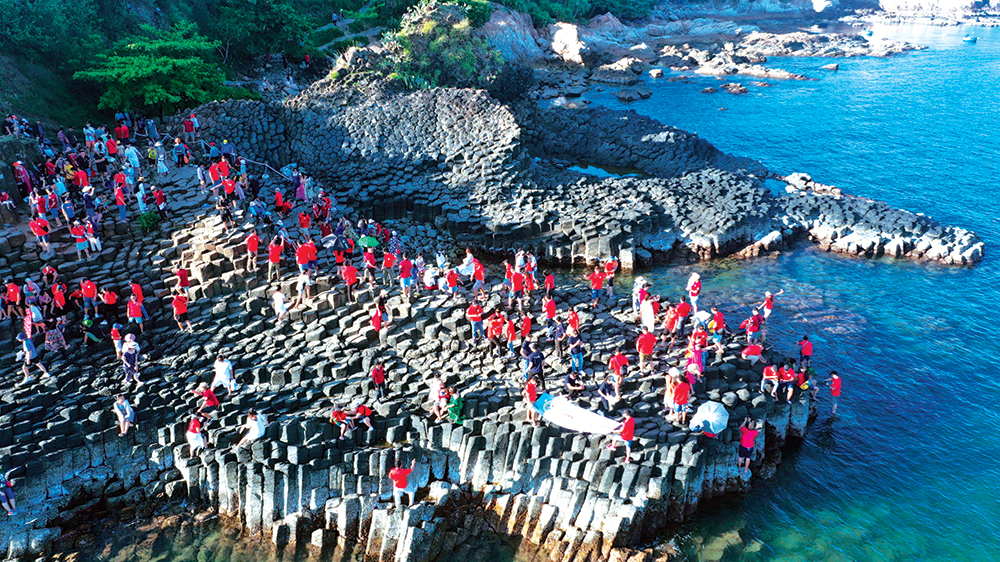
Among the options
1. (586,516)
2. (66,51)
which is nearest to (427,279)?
(586,516)

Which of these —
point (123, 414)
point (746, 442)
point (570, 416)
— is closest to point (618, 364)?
point (570, 416)

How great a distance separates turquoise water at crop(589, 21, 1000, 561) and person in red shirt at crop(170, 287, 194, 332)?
19731mm

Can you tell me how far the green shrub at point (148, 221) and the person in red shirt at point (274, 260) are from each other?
6.33 meters

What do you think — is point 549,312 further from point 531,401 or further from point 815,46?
Result: point 815,46

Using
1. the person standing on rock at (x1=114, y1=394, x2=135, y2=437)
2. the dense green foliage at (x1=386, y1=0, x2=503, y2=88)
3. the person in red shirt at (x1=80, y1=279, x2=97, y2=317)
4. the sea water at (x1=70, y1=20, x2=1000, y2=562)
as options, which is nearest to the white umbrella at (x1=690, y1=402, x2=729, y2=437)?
the sea water at (x1=70, y1=20, x2=1000, y2=562)

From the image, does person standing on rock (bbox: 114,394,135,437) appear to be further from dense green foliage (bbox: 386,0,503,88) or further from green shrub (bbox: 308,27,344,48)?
green shrub (bbox: 308,27,344,48)

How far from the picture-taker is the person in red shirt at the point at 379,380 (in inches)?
924

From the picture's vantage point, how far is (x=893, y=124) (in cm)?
6531

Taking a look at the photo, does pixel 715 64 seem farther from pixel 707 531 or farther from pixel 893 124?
pixel 707 531

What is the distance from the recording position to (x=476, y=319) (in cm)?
2541

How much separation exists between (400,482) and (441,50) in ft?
180

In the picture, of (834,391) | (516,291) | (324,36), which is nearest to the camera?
(834,391)

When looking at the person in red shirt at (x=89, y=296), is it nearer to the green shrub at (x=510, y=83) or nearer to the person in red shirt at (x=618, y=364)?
the person in red shirt at (x=618, y=364)

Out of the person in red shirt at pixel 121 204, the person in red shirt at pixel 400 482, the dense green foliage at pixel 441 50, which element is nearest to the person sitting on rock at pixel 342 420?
the person in red shirt at pixel 400 482
